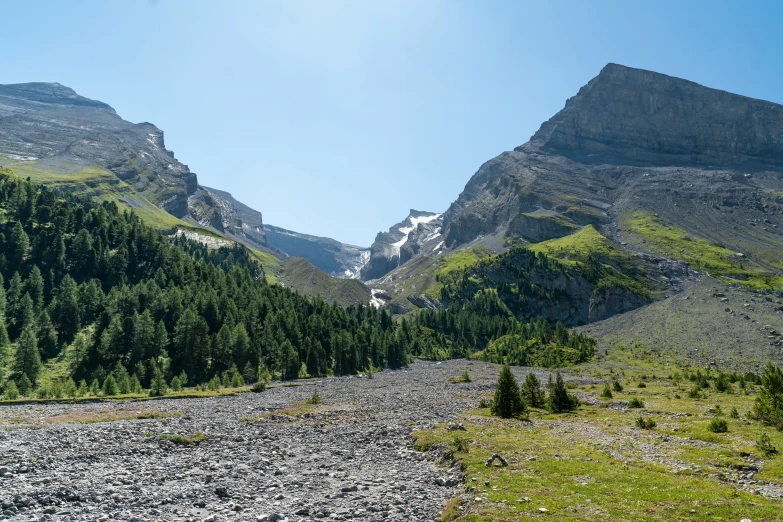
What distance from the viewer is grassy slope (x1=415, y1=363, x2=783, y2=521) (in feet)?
60.5

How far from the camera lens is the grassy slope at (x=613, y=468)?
18438mm

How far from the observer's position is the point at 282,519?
1966cm

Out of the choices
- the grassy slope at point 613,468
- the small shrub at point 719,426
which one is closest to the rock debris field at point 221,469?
the grassy slope at point 613,468

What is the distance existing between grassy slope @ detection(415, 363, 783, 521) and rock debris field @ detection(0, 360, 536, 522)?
284 centimetres

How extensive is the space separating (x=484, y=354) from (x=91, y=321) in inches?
5199

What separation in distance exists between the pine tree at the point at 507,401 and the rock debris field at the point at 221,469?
18.9 ft

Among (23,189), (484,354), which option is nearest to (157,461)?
(484,354)

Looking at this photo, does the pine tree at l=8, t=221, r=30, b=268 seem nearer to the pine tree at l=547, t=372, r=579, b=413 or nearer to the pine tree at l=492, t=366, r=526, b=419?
the pine tree at l=492, t=366, r=526, b=419

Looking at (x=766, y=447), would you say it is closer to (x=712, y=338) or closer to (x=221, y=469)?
(x=221, y=469)

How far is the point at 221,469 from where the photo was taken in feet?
91.7

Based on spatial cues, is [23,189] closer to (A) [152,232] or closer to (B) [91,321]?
(A) [152,232]

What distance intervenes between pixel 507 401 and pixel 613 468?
78.7 ft

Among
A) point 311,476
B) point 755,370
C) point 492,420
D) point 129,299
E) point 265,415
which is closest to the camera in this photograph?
point 311,476

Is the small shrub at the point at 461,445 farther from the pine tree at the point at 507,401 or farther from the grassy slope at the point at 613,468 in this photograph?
the pine tree at the point at 507,401
